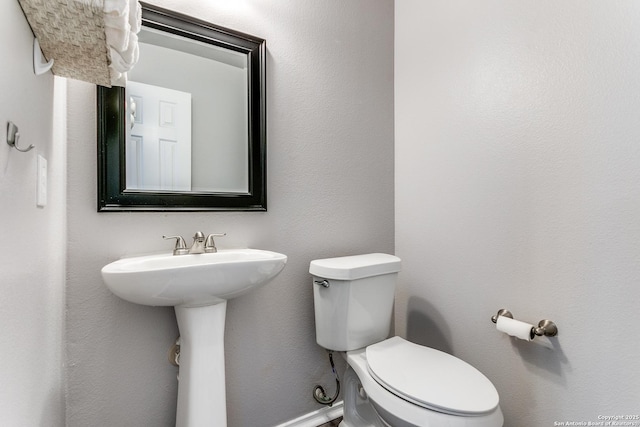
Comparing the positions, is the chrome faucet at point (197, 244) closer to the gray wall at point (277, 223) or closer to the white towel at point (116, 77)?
the gray wall at point (277, 223)

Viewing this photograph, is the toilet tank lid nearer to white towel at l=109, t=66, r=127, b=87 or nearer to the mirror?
the mirror

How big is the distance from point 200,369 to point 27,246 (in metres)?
0.65

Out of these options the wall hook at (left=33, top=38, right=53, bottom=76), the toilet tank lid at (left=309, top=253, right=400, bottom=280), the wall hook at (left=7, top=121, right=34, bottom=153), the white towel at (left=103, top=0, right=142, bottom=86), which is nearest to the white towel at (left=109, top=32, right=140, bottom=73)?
the white towel at (left=103, top=0, right=142, bottom=86)

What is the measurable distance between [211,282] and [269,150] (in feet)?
2.26

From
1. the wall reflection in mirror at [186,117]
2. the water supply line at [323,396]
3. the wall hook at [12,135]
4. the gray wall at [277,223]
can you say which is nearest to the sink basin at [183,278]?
the gray wall at [277,223]

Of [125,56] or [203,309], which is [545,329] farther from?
[125,56]

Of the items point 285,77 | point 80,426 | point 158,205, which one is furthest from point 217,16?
point 80,426

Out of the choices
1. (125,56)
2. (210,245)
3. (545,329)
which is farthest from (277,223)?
(545,329)

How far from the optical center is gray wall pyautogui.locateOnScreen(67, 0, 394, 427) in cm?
106

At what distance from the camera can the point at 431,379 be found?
108 cm

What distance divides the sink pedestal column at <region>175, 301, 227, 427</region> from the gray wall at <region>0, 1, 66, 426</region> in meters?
0.34

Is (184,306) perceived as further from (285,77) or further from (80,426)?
(285,77)

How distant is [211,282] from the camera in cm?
95

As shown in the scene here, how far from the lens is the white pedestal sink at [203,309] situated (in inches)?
37.1
